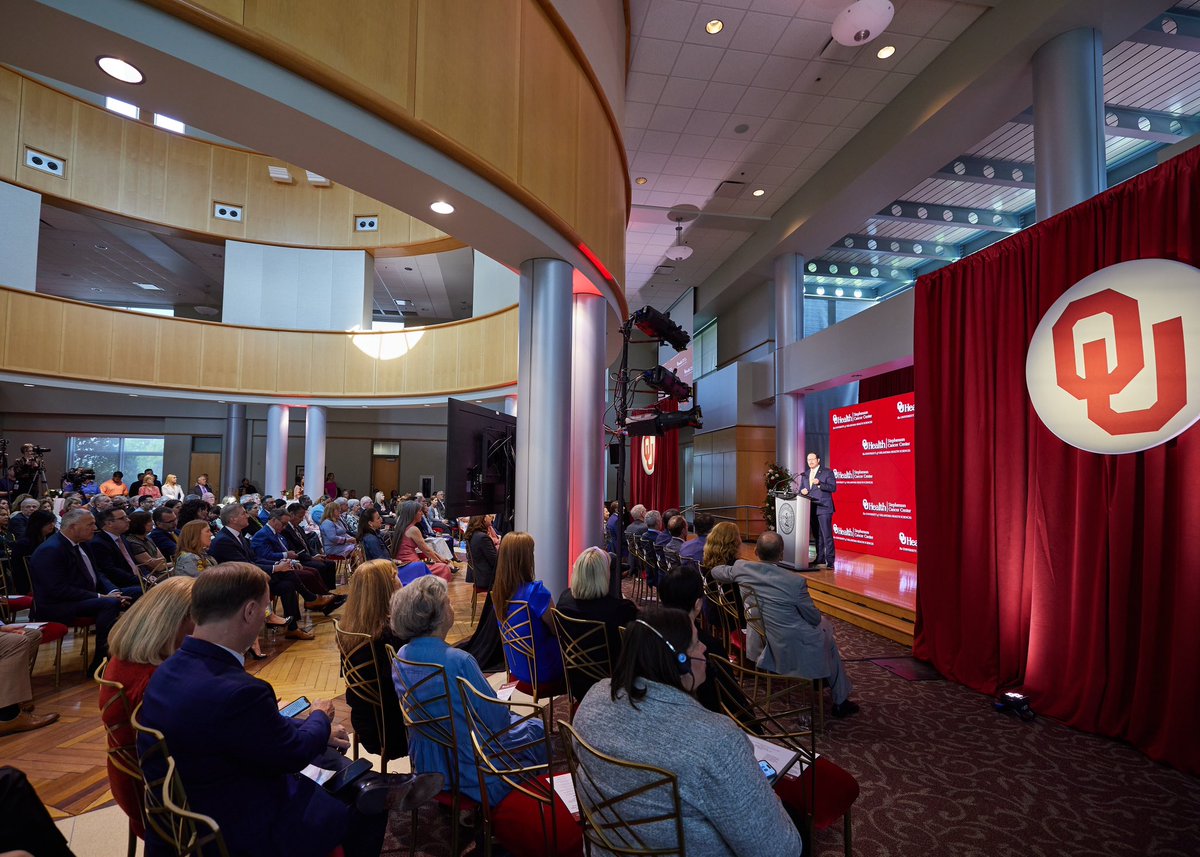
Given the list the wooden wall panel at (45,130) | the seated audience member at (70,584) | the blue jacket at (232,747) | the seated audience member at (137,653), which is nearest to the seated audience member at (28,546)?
the seated audience member at (70,584)

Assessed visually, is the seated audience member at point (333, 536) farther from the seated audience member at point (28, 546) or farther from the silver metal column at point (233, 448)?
the silver metal column at point (233, 448)

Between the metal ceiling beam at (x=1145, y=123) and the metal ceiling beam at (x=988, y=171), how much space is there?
102cm

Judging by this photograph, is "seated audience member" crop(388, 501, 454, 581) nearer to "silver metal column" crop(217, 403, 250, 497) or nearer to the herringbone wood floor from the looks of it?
the herringbone wood floor

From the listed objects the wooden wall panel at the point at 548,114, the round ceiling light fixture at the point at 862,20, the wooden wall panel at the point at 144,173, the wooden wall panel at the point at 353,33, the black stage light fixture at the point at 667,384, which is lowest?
the black stage light fixture at the point at 667,384

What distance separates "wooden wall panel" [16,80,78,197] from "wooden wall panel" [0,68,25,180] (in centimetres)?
6

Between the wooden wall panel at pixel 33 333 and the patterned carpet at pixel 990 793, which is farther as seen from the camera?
the wooden wall panel at pixel 33 333

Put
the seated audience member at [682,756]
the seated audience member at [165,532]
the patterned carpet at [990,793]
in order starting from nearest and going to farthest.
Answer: the seated audience member at [682,756] → the patterned carpet at [990,793] → the seated audience member at [165,532]

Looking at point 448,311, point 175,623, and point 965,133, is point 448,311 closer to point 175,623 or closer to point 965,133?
point 965,133

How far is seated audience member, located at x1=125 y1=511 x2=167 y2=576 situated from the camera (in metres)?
5.08

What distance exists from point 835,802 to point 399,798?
1.37m

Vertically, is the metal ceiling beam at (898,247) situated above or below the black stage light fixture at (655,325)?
above

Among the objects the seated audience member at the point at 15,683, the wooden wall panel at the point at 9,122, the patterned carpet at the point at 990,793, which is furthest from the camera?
the wooden wall panel at the point at 9,122

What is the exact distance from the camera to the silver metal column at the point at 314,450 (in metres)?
12.5

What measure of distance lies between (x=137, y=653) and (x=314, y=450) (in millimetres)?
11594
